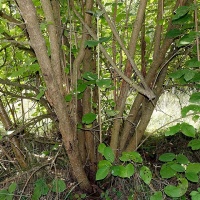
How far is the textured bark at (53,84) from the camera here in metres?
0.90

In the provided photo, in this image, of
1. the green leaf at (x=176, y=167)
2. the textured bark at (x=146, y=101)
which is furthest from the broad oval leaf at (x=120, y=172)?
the textured bark at (x=146, y=101)

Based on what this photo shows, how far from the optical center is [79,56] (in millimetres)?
1369

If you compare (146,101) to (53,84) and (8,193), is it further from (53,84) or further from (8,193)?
(8,193)

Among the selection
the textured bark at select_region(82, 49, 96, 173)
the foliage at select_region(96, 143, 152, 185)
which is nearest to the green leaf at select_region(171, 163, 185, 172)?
the foliage at select_region(96, 143, 152, 185)

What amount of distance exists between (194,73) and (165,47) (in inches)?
22.8

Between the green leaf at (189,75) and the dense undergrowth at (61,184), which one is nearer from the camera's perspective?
the green leaf at (189,75)

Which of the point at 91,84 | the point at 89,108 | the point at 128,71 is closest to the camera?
the point at 91,84

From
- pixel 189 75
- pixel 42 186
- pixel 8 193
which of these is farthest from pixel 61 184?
pixel 189 75

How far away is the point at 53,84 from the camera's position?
3.47 feet

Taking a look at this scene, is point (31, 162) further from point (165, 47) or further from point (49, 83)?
point (165, 47)

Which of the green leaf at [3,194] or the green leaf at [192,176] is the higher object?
the green leaf at [192,176]

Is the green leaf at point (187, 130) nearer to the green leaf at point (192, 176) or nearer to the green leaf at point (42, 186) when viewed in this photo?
the green leaf at point (192, 176)

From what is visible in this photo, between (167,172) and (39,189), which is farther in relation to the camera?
(39,189)

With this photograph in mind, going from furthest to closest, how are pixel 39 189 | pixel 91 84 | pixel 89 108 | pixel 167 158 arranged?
pixel 89 108 → pixel 39 189 → pixel 91 84 → pixel 167 158
